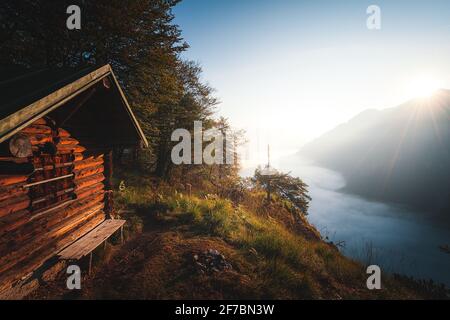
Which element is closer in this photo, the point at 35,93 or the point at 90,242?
the point at 35,93

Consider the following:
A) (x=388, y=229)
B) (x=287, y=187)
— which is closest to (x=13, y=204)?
(x=287, y=187)

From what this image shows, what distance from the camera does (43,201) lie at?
15.3ft

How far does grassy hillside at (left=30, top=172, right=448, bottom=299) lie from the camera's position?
14.6 feet

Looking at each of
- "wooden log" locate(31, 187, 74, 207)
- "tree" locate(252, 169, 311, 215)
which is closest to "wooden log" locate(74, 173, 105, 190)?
"wooden log" locate(31, 187, 74, 207)

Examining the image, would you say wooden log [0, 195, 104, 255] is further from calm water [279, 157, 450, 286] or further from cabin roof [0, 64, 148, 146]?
calm water [279, 157, 450, 286]

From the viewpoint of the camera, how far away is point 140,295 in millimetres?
4211

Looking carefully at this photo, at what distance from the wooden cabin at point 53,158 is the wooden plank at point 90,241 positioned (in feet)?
0.13

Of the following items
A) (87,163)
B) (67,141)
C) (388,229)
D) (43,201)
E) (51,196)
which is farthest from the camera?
(388,229)

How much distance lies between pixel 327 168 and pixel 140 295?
582ft

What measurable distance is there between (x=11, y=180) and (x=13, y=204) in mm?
452

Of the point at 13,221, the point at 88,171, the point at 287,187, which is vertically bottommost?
the point at 287,187

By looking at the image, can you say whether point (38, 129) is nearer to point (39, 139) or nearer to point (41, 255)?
point (39, 139)

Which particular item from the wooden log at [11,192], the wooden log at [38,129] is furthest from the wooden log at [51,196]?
the wooden log at [38,129]

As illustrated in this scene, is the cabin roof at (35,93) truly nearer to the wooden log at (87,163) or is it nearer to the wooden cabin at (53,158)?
the wooden cabin at (53,158)
